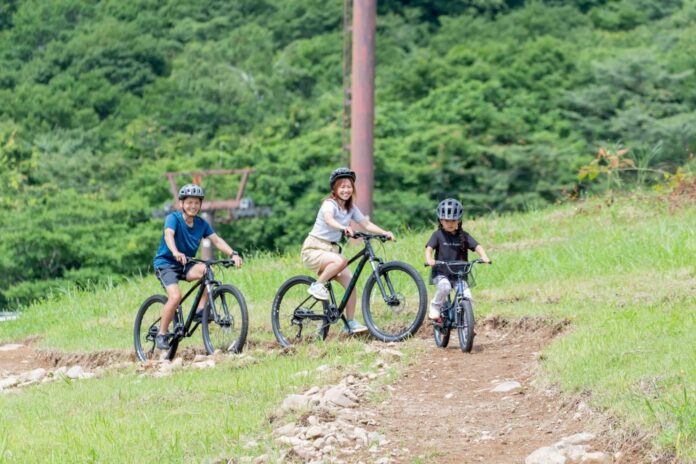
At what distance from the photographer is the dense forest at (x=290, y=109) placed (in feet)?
150

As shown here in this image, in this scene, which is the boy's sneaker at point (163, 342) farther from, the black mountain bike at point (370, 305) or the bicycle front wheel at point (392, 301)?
the bicycle front wheel at point (392, 301)

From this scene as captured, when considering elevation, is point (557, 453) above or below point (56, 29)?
below

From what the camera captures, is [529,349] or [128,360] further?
[128,360]

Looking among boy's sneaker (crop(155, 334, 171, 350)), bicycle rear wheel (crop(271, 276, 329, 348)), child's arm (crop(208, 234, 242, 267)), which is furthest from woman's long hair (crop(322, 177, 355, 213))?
boy's sneaker (crop(155, 334, 171, 350))

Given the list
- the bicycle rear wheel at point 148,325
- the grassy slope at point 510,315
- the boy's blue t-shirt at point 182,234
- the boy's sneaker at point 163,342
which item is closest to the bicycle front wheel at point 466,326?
the grassy slope at point 510,315

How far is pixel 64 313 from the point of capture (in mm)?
17094

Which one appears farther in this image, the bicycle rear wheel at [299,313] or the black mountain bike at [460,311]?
the bicycle rear wheel at [299,313]

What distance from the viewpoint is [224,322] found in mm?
11672

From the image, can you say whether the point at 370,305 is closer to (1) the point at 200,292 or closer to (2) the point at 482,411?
(1) the point at 200,292

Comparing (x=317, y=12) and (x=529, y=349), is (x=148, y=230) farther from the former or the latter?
(x=529, y=349)

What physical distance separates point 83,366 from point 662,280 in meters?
5.74

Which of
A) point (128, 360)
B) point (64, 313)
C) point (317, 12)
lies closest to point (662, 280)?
point (128, 360)

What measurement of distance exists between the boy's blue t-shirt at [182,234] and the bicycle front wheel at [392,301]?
1.56 meters

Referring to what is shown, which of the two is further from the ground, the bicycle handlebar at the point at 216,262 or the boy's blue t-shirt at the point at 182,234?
the boy's blue t-shirt at the point at 182,234
